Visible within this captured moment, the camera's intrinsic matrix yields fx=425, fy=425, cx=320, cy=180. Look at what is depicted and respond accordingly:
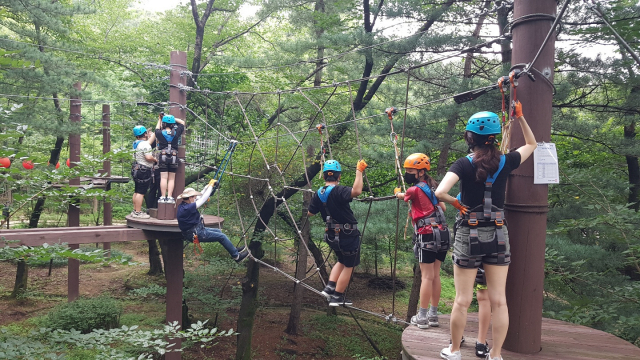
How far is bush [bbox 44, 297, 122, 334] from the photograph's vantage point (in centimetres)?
784

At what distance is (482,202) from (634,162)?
651 cm

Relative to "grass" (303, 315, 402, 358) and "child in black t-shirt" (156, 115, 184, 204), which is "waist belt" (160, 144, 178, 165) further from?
"grass" (303, 315, 402, 358)

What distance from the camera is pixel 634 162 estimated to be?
713 centimetres

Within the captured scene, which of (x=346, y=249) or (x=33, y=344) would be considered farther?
(x=346, y=249)

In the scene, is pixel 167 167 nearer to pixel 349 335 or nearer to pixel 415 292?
pixel 415 292

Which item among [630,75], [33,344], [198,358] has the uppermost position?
[630,75]

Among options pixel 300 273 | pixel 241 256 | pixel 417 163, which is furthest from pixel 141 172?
pixel 417 163

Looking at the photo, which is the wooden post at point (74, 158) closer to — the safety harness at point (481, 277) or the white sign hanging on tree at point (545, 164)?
the safety harness at point (481, 277)

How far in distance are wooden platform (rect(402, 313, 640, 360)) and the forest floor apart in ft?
17.5

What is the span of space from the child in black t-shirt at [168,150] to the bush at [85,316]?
3.60 meters

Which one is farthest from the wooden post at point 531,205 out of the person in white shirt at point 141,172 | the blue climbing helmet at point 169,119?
the person in white shirt at point 141,172

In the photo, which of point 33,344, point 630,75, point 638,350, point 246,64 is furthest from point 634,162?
point 33,344

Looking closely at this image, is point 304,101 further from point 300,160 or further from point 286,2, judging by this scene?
point 286,2

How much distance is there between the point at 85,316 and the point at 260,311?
4.29 meters
